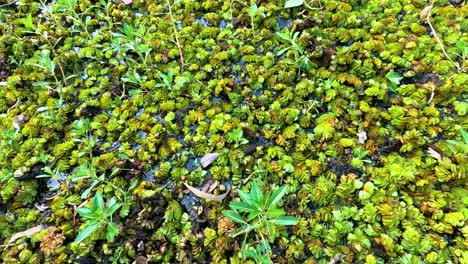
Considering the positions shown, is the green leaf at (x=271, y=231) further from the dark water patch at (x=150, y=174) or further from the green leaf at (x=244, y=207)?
the dark water patch at (x=150, y=174)

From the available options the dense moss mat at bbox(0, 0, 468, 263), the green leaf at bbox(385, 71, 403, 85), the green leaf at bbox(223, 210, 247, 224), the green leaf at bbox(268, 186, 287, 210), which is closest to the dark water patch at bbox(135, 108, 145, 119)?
the dense moss mat at bbox(0, 0, 468, 263)

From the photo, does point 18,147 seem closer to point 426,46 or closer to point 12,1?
point 12,1

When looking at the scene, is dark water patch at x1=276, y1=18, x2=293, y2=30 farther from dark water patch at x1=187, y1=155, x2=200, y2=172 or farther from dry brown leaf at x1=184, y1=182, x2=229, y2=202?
dry brown leaf at x1=184, y1=182, x2=229, y2=202

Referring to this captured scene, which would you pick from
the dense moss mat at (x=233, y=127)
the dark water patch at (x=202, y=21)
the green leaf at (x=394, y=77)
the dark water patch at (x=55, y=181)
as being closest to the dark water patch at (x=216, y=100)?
the dense moss mat at (x=233, y=127)

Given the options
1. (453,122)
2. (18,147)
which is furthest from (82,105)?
(453,122)

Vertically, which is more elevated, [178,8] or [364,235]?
[178,8]
